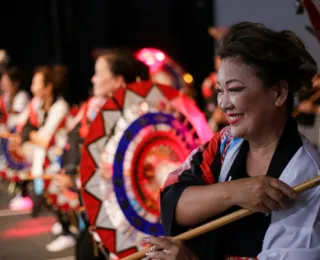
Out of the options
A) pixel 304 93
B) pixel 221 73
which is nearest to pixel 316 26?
pixel 304 93

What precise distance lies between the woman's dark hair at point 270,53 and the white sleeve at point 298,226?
7.2 inches

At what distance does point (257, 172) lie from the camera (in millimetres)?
1195

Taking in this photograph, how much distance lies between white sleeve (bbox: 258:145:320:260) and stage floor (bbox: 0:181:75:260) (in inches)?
111

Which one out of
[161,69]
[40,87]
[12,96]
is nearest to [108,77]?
[161,69]

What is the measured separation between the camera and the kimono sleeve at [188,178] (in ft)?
4.00

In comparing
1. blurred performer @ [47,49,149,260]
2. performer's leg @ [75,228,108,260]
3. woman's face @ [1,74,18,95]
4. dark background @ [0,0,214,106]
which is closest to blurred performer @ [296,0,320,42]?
blurred performer @ [47,49,149,260]

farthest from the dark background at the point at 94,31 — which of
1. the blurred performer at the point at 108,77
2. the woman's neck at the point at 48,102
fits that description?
the blurred performer at the point at 108,77

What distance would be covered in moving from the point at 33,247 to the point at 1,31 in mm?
5712

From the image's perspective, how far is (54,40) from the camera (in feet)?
28.3

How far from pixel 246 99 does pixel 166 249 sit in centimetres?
36

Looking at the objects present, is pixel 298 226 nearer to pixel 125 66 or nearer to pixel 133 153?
pixel 133 153

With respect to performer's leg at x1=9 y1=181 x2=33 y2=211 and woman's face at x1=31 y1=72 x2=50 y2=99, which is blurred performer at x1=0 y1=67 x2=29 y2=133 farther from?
woman's face at x1=31 y1=72 x2=50 y2=99

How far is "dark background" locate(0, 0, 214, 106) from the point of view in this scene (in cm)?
688

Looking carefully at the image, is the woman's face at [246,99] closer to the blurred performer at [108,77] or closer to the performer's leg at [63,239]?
the blurred performer at [108,77]
